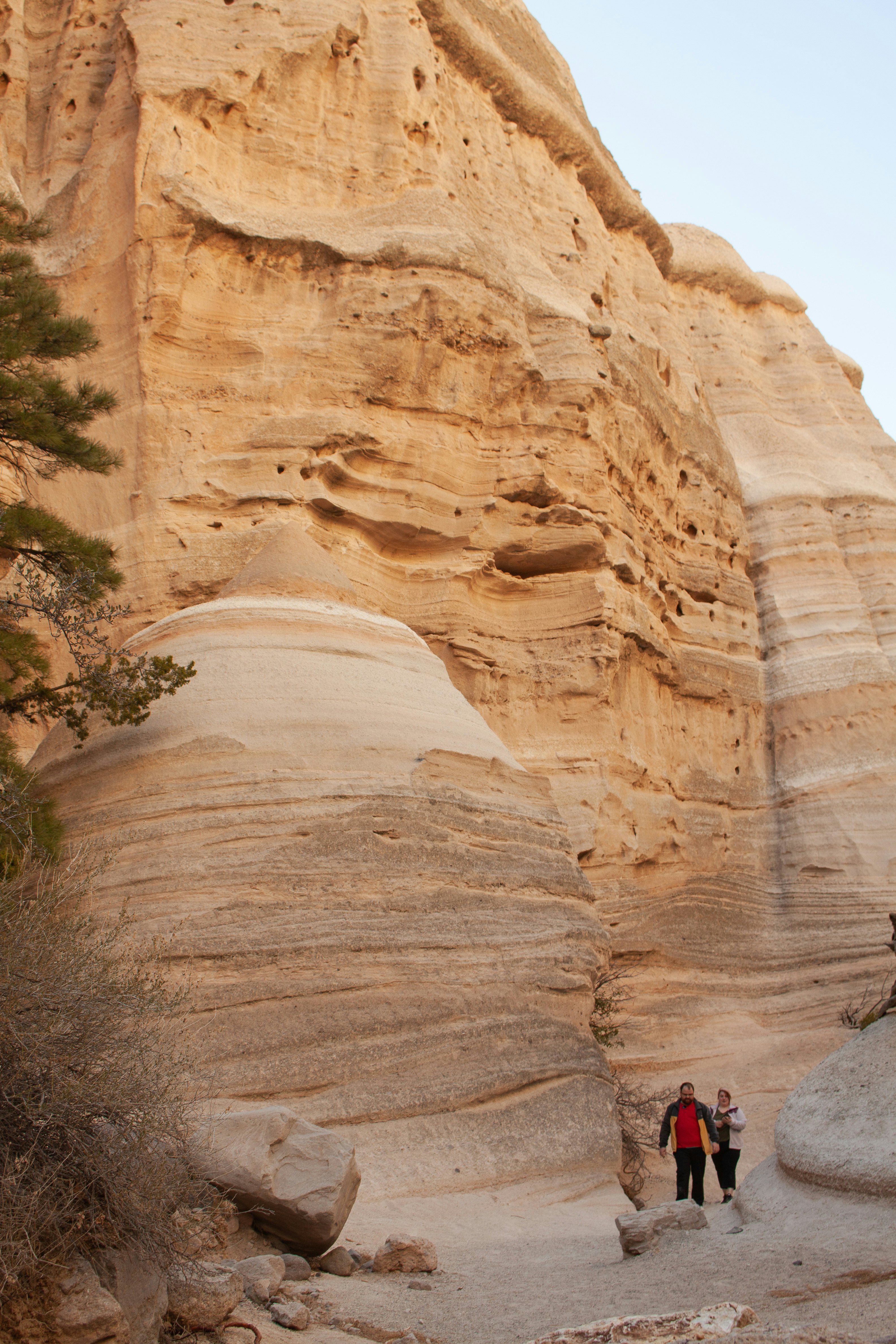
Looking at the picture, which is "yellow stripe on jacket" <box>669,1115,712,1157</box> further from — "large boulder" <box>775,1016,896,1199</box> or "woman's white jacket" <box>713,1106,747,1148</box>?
"large boulder" <box>775,1016,896,1199</box>

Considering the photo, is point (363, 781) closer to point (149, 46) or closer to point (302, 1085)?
point (302, 1085)

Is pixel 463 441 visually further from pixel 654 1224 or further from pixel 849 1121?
pixel 654 1224

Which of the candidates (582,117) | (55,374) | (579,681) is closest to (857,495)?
(582,117)

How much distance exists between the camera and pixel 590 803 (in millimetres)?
17312

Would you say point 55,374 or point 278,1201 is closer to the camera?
point 278,1201

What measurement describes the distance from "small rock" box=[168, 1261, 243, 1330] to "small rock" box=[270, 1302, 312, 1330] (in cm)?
28

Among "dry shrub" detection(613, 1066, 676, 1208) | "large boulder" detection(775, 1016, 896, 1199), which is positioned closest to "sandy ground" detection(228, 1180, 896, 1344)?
"large boulder" detection(775, 1016, 896, 1199)

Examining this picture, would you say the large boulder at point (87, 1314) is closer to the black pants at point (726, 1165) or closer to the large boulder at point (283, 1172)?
the large boulder at point (283, 1172)

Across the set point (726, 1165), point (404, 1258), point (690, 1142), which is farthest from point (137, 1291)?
point (726, 1165)

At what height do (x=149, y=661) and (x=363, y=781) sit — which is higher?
(x=149, y=661)

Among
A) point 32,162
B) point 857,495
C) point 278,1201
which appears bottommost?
point 278,1201

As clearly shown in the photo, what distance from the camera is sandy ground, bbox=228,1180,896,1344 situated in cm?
562

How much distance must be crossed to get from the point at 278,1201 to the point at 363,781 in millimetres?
4537

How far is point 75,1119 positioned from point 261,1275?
1.60 m
